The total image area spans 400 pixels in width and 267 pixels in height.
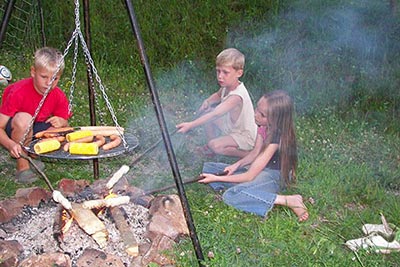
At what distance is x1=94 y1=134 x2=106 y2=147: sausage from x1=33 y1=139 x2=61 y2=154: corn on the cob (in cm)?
20

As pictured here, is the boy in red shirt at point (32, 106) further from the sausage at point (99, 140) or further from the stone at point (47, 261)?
the stone at point (47, 261)

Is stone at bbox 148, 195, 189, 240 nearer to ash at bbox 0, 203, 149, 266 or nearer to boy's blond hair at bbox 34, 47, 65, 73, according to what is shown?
ash at bbox 0, 203, 149, 266

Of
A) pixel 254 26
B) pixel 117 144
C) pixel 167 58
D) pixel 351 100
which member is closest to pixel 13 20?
pixel 167 58

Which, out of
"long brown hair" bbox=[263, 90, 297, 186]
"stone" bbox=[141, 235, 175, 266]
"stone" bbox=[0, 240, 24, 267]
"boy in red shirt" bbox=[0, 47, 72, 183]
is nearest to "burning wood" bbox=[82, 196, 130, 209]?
"stone" bbox=[141, 235, 175, 266]

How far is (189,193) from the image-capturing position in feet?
13.4

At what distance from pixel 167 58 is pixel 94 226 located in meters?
3.90

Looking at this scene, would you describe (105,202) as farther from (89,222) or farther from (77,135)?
(77,135)

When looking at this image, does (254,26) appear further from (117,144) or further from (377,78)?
(117,144)

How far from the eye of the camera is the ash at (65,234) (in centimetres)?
303

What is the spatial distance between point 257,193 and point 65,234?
131 cm

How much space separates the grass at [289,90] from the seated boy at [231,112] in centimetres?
32

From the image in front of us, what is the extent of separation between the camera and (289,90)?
618 cm

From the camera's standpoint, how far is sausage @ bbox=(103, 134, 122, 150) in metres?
3.00

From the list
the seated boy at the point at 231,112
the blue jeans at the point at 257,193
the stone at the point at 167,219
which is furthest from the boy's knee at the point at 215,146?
the stone at the point at 167,219
